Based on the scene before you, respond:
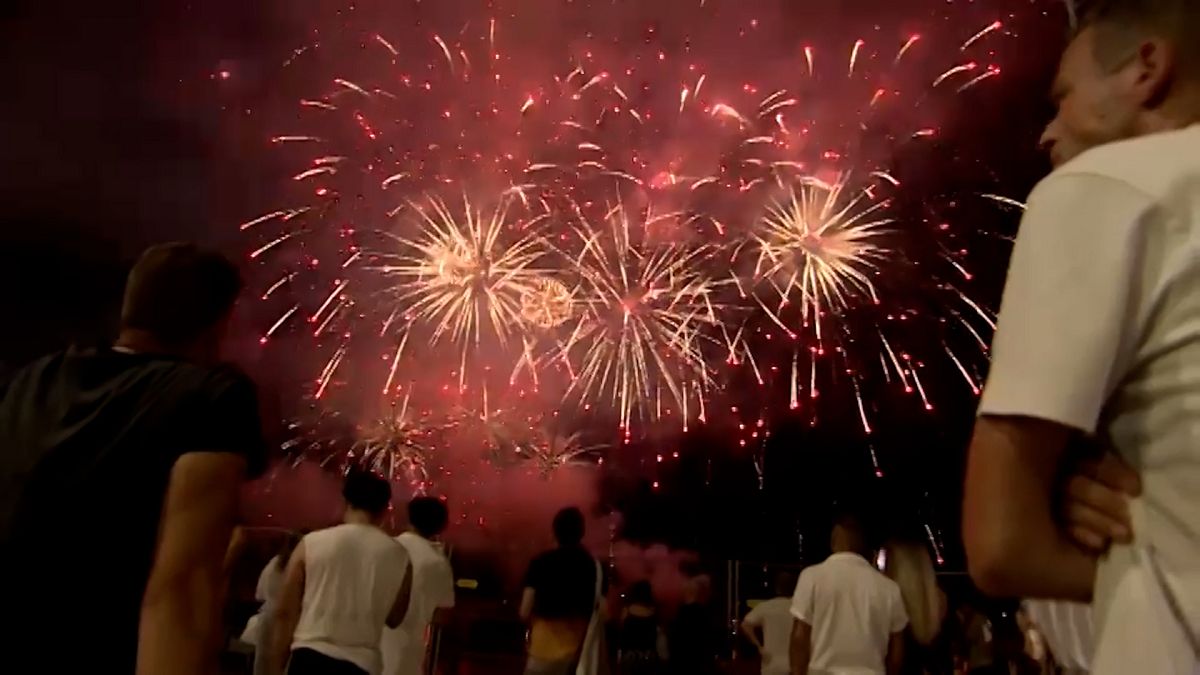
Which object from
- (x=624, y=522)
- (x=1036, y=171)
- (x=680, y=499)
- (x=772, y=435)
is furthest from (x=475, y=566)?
(x=1036, y=171)

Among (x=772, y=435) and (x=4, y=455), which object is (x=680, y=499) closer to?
(x=772, y=435)

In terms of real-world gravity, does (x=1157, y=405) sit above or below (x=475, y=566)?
above

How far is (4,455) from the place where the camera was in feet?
6.70

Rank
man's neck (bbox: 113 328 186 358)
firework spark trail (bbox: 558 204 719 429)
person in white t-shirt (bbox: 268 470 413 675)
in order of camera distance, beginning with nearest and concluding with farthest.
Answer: man's neck (bbox: 113 328 186 358)
person in white t-shirt (bbox: 268 470 413 675)
firework spark trail (bbox: 558 204 719 429)

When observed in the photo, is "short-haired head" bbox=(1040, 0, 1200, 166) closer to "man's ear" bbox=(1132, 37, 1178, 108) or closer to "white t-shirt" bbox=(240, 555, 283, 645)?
"man's ear" bbox=(1132, 37, 1178, 108)

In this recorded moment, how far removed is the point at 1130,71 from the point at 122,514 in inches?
65.8

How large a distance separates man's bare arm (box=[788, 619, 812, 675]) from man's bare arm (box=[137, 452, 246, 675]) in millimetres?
3792

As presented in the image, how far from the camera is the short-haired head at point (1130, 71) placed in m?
1.10

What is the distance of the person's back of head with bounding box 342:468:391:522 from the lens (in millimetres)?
4965

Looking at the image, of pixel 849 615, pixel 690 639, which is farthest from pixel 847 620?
pixel 690 639

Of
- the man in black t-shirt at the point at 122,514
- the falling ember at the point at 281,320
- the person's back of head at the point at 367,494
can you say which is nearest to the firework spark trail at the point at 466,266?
the falling ember at the point at 281,320

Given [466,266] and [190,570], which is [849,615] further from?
[466,266]

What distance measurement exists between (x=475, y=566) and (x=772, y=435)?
1219 centimetres

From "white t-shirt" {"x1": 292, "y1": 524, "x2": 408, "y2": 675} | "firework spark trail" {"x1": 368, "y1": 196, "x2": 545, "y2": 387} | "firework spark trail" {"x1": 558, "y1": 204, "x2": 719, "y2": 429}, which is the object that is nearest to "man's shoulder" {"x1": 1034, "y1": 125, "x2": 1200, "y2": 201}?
"white t-shirt" {"x1": 292, "y1": 524, "x2": 408, "y2": 675}
